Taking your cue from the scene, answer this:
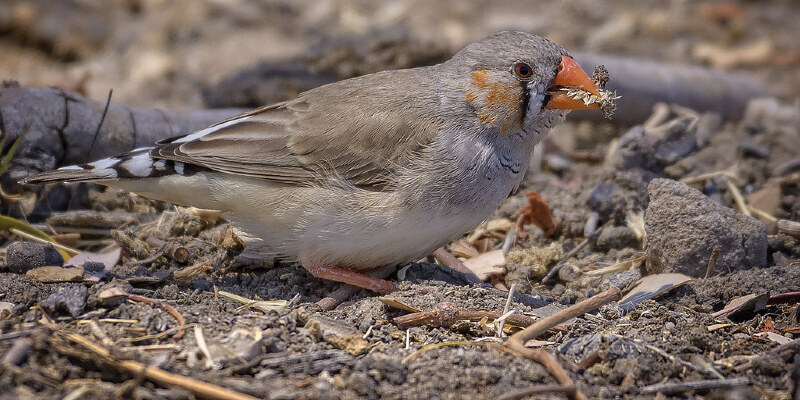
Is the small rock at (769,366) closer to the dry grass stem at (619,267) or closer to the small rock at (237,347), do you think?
the dry grass stem at (619,267)

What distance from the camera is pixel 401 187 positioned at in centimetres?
418

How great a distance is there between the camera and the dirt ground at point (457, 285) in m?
3.27

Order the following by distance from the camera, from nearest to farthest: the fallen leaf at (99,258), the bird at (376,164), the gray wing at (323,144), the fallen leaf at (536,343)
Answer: the fallen leaf at (536,343) < the bird at (376,164) < the gray wing at (323,144) < the fallen leaf at (99,258)

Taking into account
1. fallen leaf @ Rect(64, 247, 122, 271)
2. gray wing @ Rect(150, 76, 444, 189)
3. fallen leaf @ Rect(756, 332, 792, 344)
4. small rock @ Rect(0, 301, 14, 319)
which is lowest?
fallen leaf @ Rect(64, 247, 122, 271)

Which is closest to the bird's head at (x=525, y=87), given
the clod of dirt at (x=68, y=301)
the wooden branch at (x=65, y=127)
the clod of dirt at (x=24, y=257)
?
the clod of dirt at (x=68, y=301)

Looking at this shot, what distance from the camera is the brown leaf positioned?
527 centimetres

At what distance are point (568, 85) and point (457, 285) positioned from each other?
127 cm

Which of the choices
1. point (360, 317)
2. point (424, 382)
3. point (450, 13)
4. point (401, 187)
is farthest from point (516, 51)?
point (450, 13)

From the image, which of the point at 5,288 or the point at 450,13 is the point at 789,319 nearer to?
the point at 5,288

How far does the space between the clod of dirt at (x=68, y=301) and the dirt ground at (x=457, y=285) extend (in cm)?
1

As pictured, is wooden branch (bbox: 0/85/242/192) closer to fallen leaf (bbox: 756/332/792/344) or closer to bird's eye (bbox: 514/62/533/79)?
bird's eye (bbox: 514/62/533/79)

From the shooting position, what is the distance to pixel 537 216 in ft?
17.5

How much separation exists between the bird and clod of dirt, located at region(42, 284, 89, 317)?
82cm

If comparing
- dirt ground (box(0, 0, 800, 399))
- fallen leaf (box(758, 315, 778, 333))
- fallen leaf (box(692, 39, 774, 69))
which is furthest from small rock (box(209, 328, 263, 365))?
fallen leaf (box(692, 39, 774, 69))
